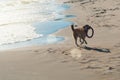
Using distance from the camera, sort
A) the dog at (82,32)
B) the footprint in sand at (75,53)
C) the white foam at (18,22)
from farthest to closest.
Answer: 1. the white foam at (18,22)
2. the dog at (82,32)
3. the footprint in sand at (75,53)

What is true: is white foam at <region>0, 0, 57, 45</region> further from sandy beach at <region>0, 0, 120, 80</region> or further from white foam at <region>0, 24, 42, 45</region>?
sandy beach at <region>0, 0, 120, 80</region>

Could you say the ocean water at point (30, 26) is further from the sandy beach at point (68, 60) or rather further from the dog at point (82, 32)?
the dog at point (82, 32)

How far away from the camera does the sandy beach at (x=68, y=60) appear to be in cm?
882

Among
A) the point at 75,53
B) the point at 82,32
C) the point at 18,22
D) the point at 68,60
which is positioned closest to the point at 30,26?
the point at 18,22

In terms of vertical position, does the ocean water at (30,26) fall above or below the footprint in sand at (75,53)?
below

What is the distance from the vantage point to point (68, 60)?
10109 mm

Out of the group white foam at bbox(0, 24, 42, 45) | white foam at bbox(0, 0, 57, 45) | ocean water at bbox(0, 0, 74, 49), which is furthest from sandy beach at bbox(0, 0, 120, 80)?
white foam at bbox(0, 0, 57, 45)

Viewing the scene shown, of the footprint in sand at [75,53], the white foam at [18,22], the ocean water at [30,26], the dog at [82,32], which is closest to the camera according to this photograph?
the footprint in sand at [75,53]

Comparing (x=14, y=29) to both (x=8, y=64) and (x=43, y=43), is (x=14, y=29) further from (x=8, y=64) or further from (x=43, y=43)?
(x=8, y=64)

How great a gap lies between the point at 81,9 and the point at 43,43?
8960mm

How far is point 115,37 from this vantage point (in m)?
12.5

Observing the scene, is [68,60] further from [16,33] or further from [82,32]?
[16,33]

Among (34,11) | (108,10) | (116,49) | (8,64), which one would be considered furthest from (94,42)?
(34,11)

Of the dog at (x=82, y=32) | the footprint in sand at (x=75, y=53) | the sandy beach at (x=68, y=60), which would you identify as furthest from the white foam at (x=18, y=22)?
the footprint in sand at (x=75, y=53)
